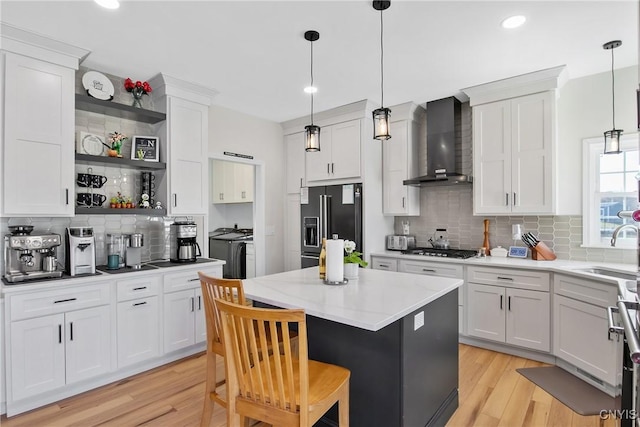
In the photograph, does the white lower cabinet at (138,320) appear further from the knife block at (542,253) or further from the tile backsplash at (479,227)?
the knife block at (542,253)

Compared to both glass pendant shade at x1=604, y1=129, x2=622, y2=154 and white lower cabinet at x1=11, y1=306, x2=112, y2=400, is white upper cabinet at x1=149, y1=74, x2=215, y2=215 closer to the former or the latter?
white lower cabinet at x1=11, y1=306, x2=112, y2=400

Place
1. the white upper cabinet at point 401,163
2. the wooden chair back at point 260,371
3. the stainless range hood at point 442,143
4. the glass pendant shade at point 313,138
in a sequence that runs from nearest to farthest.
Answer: the wooden chair back at point 260,371 < the glass pendant shade at point 313,138 < the stainless range hood at point 442,143 < the white upper cabinet at point 401,163

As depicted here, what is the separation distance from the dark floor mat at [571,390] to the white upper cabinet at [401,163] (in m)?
2.12

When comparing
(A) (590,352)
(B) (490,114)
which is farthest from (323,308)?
(B) (490,114)

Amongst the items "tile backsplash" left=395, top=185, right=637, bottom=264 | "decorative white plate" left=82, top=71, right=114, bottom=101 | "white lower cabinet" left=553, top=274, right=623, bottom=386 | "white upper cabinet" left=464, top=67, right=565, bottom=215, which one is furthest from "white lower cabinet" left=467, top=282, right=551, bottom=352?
"decorative white plate" left=82, top=71, right=114, bottom=101

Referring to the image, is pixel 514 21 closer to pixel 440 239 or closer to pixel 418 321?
pixel 418 321

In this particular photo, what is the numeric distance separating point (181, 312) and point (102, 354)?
694mm

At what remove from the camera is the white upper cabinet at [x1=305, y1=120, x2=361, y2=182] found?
427 centimetres

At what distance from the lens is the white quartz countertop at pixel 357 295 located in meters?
1.58

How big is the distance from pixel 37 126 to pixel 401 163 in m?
3.66

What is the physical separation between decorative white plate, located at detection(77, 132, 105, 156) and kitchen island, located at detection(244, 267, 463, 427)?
205cm

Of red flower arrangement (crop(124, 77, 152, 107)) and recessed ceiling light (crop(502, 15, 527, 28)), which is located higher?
recessed ceiling light (crop(502, 15, 527, 28))

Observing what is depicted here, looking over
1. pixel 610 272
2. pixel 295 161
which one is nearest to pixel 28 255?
pixel 295 161

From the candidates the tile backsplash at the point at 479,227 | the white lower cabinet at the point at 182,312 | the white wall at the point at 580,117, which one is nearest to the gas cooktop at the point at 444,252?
the tile backsplash at the point at 479,227
